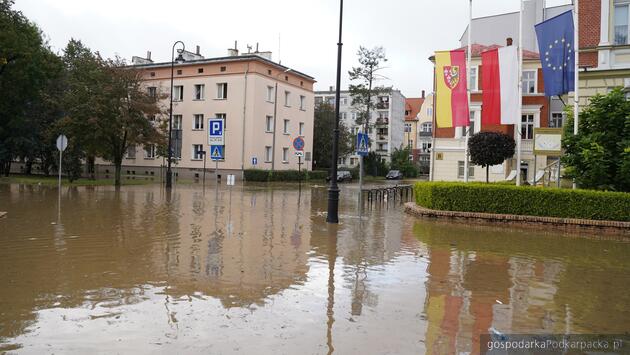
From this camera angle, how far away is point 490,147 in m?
21.2

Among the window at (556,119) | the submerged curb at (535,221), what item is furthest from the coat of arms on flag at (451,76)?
the window at (556,119)

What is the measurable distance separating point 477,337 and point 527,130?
31313 mm

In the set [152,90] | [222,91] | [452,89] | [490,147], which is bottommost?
[490,147]

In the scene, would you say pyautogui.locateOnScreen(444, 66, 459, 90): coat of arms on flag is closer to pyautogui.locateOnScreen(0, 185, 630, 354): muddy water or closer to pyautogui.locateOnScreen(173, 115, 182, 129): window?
pyautogui.locateOnScreen(0, 185, 630, 354): muddy water

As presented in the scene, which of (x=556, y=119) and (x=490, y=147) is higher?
(x=556, y=119)

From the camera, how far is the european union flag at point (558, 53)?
Result: 1669cm

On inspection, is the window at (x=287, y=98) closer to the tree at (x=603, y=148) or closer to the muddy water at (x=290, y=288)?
the tree at (x=603, y=148)

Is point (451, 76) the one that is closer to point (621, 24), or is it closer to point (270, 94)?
point (621, 24)

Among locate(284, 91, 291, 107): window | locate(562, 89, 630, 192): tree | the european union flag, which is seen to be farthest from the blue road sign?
locate(284, 91, 291, 107): window

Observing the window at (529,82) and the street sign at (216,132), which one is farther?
the window at (529,82)

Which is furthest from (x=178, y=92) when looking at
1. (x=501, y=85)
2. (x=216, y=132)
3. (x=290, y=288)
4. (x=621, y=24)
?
(x=290, y=288)

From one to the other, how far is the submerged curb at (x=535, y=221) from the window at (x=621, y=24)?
424 inches

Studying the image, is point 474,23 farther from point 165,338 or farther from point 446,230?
point 165,338

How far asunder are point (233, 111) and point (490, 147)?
30.5 m
